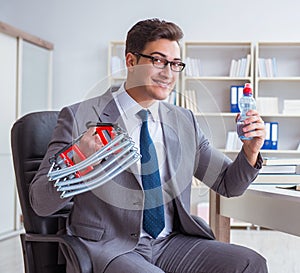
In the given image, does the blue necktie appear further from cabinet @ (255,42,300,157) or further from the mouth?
cabinet @ (255,42,300,157)

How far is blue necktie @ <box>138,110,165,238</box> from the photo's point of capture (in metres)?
1.86

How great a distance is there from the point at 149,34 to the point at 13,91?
3.95 metres

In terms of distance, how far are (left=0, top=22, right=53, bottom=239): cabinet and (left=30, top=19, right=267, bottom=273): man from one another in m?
A: 3.61

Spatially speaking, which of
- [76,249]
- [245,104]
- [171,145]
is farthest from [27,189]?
[245,104]

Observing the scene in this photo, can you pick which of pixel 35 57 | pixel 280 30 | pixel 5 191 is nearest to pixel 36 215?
pixel 5 191

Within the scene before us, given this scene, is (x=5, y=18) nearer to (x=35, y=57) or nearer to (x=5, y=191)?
(x=35, y=57)

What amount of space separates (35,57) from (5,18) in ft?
2.61

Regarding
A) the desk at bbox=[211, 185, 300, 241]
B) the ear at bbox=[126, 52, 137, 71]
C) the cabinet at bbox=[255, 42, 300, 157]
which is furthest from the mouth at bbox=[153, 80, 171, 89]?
the cabinet at bbox=[255, 42, 300, 157]

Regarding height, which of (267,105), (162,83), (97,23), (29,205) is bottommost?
(29,205)

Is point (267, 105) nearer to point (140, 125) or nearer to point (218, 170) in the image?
A: point (218, 170)

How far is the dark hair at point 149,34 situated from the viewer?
72.5 inches

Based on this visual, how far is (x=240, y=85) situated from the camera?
20.6 feet

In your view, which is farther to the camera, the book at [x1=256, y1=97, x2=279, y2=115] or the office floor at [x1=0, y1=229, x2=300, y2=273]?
the book at [x1=256, y1=97, x2=279, y2=115]

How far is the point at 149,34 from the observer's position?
1.84 m
